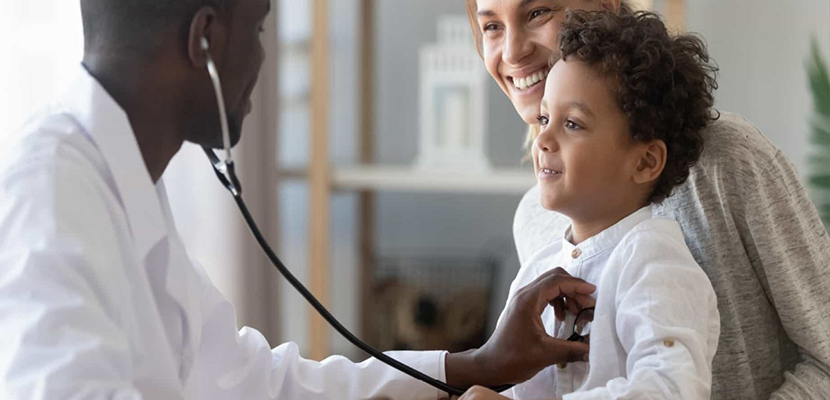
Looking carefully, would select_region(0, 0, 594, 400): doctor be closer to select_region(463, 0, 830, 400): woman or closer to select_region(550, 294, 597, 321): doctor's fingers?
select_region(550, 294, 597, 321): doctor's fingers

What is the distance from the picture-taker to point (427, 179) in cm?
273

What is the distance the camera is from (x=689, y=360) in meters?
0.95

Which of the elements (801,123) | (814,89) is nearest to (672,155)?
(814,89)

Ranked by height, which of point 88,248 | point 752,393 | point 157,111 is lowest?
point 752,393

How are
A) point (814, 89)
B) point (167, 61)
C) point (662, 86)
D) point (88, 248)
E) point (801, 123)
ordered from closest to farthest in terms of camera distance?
point (88, 248) < point (167, 61) < point (662, 86) < point (814, 89) < point (801, 123)

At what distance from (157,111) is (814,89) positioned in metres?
1.87

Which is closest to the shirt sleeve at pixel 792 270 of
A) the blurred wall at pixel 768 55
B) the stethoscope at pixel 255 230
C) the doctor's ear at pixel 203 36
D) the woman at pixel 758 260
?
the woman at pixel 758 260

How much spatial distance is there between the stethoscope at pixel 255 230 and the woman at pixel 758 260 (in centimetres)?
27

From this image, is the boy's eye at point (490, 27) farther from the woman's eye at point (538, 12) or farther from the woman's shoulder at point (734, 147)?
the woman's shoulder at point (734, 147)

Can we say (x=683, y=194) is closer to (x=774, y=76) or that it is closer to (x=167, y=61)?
(x=167, y=61)

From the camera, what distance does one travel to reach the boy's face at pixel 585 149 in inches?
43.2

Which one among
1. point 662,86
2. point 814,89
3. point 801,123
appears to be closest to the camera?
point 662,86

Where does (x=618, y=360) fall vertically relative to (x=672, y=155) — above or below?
below

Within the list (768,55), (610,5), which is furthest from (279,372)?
(768,55)
